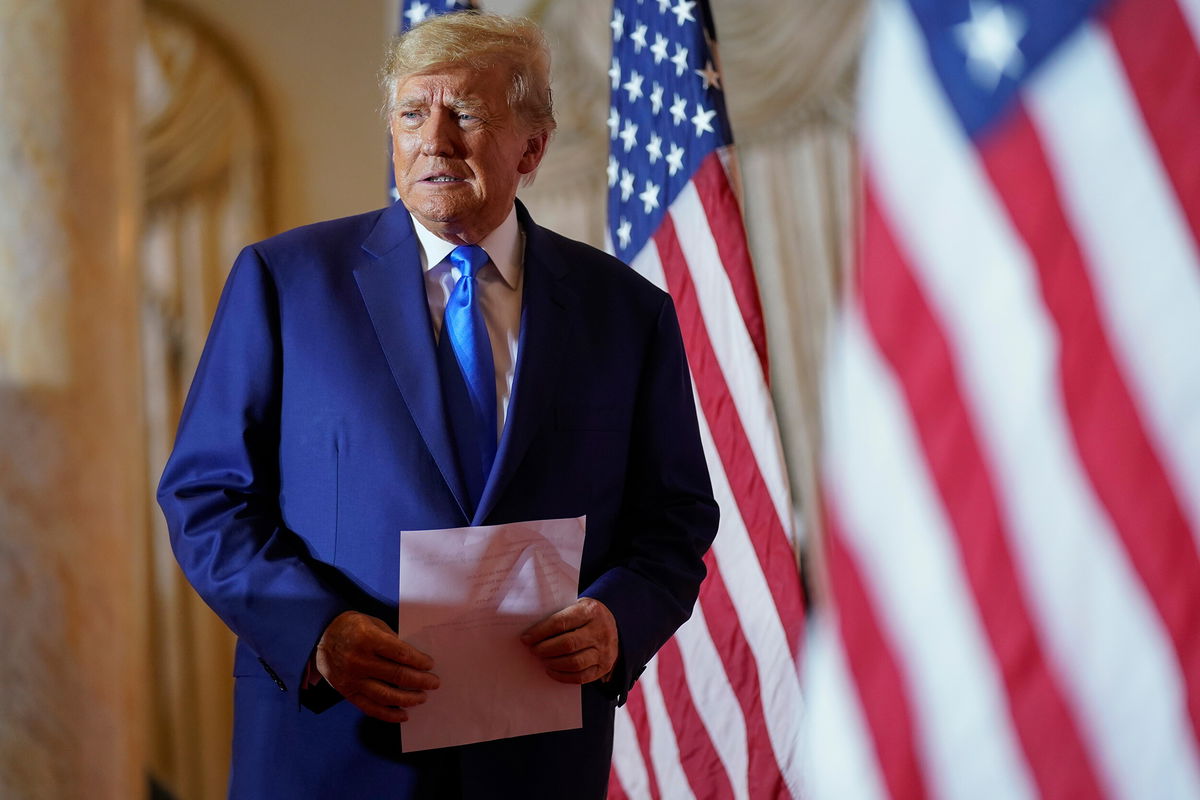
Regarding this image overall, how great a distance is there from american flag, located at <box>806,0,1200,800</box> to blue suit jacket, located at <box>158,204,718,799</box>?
0.72 m

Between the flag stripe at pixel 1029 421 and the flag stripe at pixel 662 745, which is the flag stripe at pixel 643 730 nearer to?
the flag stripe at pixel 662 745

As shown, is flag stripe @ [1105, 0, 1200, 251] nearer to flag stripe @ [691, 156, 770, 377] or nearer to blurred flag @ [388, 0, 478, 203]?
flag stripe @ [691, 156, 770, 377]

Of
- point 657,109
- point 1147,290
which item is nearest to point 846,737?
point 1147,290

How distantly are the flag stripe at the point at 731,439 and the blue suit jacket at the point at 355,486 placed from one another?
34.3 inches

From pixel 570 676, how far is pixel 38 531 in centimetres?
116

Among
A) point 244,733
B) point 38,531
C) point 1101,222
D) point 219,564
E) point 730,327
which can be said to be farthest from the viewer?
point 730,327

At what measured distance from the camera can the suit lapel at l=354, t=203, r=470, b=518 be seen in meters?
1.56

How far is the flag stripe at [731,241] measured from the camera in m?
2.64

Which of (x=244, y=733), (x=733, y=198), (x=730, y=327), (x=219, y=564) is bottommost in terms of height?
(x=244, y=733)

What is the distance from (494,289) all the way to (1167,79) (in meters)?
1.05

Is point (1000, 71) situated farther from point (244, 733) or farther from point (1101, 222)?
point (244, 733)

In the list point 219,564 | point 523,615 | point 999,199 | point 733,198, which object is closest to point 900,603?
point 999,199

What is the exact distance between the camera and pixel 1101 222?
896mm

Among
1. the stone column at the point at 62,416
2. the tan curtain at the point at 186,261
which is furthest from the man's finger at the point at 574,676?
the tan curtain at the point at 186,261
